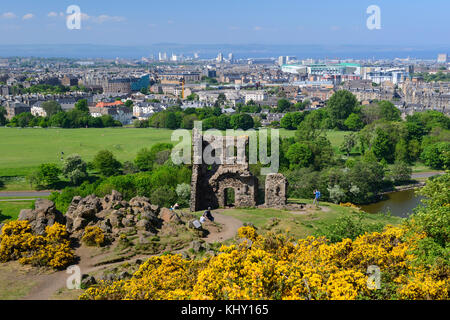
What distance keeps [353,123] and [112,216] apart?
3714 inches

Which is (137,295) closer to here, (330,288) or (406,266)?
(330,288)

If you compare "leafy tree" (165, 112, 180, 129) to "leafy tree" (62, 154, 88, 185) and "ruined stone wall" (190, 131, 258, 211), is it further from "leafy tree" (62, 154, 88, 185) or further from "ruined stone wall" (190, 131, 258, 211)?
"ruined stone wall" (190, 131, 258, 211)

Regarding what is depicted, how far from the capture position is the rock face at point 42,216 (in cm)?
2358

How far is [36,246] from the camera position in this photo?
70.4ft

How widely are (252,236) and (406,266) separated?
942 cm

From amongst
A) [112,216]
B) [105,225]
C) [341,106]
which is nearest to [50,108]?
[341,106]

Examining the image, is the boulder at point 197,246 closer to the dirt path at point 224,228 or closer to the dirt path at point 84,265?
the dirt path at point 84,265

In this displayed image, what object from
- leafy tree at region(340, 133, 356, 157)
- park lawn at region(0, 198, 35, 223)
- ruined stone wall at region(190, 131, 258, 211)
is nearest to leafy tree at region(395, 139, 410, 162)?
leafy tree at region(340, 133, 356, 157)

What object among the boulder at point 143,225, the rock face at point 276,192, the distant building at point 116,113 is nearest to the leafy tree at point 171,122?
the distant building at point 116,113

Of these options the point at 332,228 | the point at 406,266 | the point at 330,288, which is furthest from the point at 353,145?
the point at 330,288

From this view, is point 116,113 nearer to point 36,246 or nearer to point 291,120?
point 291,120

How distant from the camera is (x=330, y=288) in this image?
40.8 feet

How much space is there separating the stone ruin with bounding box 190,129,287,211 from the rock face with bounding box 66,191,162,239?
5.98 meters

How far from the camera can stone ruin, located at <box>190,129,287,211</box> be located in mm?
32969
